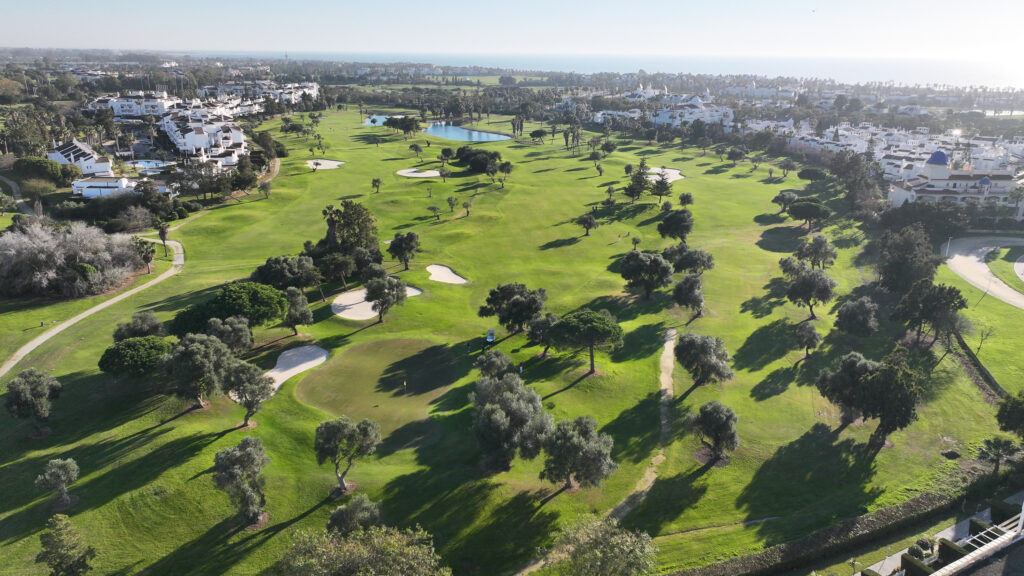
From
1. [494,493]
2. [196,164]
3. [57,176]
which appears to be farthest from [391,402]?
[57,176]

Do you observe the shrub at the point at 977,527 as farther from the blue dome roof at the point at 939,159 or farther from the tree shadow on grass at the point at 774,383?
the blue dome roof at the point at 939,159

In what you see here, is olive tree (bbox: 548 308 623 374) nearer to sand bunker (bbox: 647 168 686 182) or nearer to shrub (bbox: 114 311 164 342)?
shrub (bbox: 114 311 164 342)

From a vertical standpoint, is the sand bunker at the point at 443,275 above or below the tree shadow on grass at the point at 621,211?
below

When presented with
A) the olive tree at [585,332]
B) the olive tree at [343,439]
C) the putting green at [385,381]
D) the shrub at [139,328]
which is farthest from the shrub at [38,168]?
the olive tree at [585,332]

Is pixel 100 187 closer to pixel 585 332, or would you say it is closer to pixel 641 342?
pixel 585 332

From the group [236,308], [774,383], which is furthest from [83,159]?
[774,383]

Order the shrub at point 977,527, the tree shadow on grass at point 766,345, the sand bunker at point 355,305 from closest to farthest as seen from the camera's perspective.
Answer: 1. the shrub at point 977,527
2. the tree shadow on grass at point 766,345
3. the sand bunker at point 355,305

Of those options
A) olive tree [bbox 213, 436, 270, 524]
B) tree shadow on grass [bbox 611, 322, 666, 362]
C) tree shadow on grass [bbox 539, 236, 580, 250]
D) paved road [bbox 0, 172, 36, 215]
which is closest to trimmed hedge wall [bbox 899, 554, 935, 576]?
tree shadow on grass [bbox 611, 322, 666, 362]
